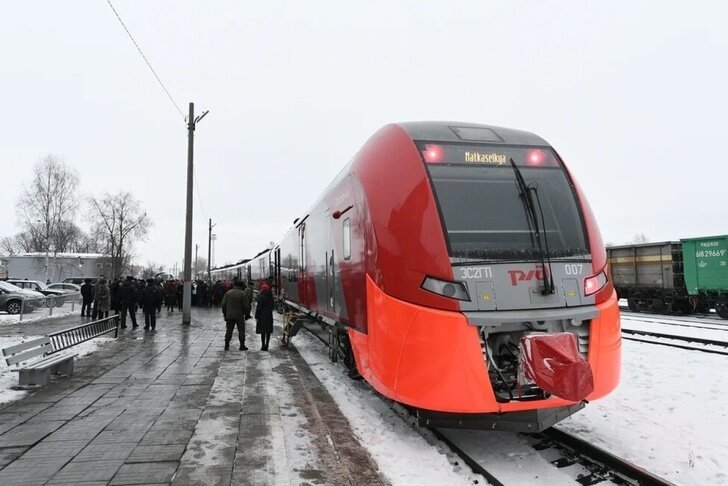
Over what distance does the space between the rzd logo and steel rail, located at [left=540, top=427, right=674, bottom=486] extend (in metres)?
1.57

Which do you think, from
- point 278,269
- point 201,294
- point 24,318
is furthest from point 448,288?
point 201,294

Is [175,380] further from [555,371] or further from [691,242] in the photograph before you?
[691,242]

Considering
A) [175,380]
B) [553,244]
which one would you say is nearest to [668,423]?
[553,244]

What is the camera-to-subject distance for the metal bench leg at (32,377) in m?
6.89

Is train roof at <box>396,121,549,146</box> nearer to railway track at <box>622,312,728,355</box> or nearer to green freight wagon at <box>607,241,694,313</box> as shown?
railway track at <box>622,312,728,355</box>

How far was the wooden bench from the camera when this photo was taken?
688cm

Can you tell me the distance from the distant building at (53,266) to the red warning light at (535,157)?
69.1 meters

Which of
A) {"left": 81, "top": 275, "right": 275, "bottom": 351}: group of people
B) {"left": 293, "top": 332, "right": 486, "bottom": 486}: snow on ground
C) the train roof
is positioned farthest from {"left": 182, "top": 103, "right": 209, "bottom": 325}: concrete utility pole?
the train roof

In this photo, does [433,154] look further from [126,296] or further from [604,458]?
[126,296]

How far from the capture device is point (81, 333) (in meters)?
10.6

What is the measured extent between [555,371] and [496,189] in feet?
6.00

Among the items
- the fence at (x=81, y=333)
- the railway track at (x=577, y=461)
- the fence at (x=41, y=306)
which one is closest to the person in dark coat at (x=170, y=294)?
the fence at (x=41, y=306)

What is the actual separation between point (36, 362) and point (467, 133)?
709cm

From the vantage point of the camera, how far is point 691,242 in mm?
18953
